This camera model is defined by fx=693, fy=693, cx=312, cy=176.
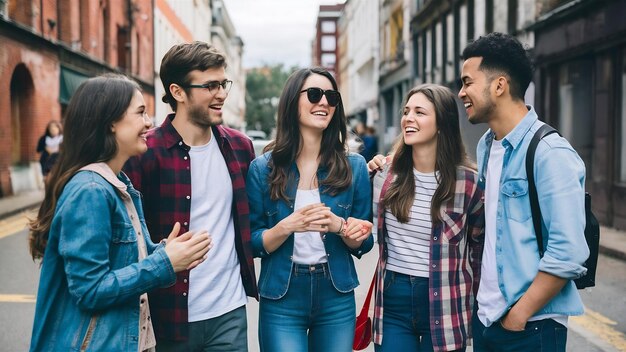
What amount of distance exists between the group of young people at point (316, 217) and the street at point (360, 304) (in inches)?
96.5

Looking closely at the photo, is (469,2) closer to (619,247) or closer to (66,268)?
(619,247)

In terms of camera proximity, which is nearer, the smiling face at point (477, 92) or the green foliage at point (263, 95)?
the smiling face at point (477, 92)

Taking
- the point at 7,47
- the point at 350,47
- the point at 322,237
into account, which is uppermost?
the point at 350,47

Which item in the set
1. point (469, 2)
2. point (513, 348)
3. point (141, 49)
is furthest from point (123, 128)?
point (141, 49)

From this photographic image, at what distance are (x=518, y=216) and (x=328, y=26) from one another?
110m

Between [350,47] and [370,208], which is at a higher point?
[350,47]

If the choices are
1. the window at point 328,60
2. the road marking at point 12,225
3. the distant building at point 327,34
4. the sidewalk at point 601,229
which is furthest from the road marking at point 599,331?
the distant building at point 327,34

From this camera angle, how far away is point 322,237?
337 centimetres

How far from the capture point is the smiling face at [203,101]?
333cm

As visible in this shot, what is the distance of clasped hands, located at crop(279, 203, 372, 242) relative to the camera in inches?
122

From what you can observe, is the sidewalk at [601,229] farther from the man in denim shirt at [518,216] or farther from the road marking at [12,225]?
the man in denim shirt at [518,216]

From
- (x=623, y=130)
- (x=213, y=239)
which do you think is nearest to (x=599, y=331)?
(x=213, y=239)

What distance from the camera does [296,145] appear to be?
3539 mm

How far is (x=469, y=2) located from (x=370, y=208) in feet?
74.5
